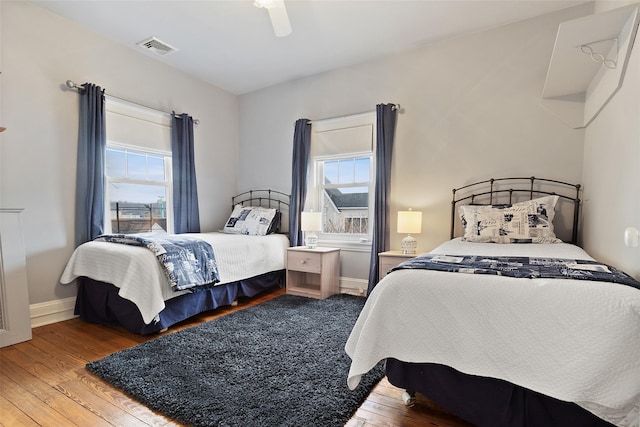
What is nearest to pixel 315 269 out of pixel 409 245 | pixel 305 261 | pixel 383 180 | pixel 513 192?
pixel 305 261

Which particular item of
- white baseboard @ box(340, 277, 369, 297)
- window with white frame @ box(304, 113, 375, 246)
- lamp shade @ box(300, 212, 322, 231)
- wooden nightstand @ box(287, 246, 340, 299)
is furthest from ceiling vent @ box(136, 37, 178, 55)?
white baseboard @ box(340, 277, 369, 297)

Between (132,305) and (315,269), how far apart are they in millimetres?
1718

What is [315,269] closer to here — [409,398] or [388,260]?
[388,260]

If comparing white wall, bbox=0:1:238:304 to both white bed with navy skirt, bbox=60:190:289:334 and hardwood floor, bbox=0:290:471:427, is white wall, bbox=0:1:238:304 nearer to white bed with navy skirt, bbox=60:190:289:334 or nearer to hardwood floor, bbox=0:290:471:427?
white bed with navy skirt, bbox=60:190:289:334

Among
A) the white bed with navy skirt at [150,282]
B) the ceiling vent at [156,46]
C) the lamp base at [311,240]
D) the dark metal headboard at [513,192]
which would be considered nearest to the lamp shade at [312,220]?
the lamp base at [311,240]

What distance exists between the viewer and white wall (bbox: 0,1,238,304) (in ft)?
8.28

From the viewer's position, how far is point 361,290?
3.63 metres

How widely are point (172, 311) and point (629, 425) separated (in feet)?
8.85

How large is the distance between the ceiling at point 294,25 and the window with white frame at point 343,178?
2.56 feet

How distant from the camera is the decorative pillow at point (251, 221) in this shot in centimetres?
387

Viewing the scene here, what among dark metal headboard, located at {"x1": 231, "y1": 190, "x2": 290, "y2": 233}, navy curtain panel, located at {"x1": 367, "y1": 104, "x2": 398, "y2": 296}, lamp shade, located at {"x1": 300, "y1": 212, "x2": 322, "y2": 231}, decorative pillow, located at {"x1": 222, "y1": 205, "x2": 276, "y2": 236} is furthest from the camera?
dark metal headboard, located at {"x1": 231, "y1": 190, "x2": 290, "y2": 233}

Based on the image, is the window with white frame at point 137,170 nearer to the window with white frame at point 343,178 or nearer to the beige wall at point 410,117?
the beige wall at point 410,117

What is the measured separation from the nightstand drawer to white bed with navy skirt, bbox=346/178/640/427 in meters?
1.89

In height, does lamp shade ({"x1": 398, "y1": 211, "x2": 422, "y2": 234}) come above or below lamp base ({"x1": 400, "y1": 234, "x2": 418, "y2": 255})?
above
